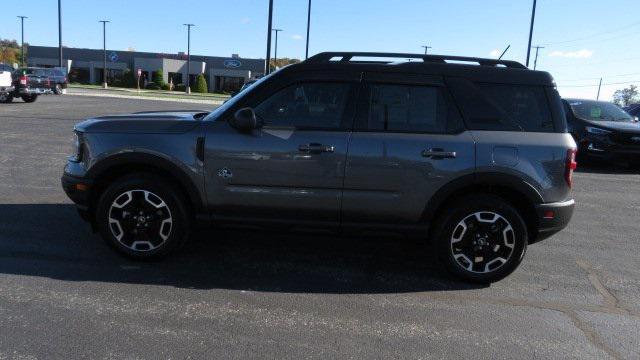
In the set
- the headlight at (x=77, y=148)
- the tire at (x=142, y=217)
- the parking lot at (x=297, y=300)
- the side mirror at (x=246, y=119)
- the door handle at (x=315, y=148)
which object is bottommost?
the parking lot at (x=297, y=300)

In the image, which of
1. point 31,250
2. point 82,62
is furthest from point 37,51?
point 31,250

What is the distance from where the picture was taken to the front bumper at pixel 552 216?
4457 mm

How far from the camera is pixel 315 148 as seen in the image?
14.5ft

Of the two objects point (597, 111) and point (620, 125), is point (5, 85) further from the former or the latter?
point (620, 125)

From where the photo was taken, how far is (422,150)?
14.4 feet

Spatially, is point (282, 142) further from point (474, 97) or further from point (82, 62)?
point (82, 62)

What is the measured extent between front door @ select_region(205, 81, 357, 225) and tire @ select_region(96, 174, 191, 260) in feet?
1.23

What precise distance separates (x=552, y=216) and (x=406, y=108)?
5.10 feet

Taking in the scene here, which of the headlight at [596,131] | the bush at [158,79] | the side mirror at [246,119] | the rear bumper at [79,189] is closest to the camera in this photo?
the side mirror at [246,119]

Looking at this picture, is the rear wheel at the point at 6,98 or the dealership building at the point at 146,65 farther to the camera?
the dealership building at the point at 146,65

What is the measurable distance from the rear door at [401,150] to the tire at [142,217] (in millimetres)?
1512

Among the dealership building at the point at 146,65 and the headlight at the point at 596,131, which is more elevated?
the dealership building at the point at 146,65

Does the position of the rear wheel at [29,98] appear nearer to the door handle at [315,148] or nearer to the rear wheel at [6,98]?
the rear wheel at [6,98]

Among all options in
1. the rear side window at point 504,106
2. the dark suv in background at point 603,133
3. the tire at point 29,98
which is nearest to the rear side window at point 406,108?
the rear side window at point 504,106
